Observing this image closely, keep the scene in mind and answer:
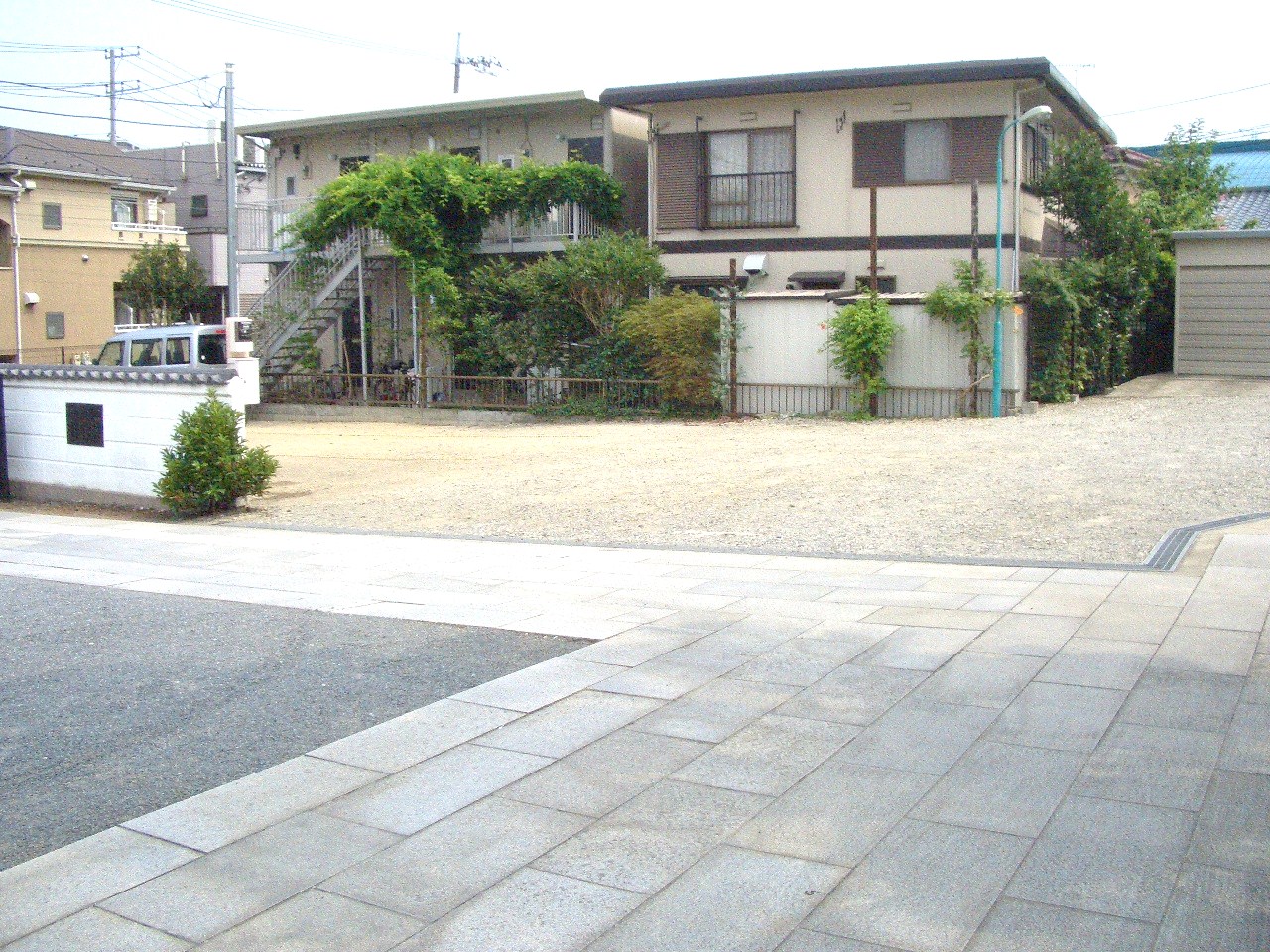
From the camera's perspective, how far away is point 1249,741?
5.18m

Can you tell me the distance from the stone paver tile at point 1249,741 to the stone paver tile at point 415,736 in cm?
312

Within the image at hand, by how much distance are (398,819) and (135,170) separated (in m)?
52.5

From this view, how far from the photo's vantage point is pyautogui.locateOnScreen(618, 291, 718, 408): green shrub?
22.9 meters

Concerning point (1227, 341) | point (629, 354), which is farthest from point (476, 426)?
point (1227, 341)

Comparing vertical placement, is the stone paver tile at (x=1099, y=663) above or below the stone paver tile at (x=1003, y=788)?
above

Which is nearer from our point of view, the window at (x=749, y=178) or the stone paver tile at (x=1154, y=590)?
the stone paver tile at (x=1154, y=590)

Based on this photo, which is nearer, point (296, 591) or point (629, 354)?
point (296, 591)

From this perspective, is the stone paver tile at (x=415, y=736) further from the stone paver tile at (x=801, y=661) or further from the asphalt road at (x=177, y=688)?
the stone paver tile at (x=801, y=661)

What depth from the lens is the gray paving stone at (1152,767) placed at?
15.3 ft

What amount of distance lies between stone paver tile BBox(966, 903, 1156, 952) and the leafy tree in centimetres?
4331

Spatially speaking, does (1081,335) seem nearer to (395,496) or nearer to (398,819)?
(395,496)

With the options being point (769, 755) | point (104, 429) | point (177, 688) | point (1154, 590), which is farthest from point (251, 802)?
point (104, 429)

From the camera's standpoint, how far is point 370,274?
30.8 metres

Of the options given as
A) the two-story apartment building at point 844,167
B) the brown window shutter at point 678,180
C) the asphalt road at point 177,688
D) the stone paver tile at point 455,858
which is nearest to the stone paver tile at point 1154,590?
the asphalt road at point 177,688
